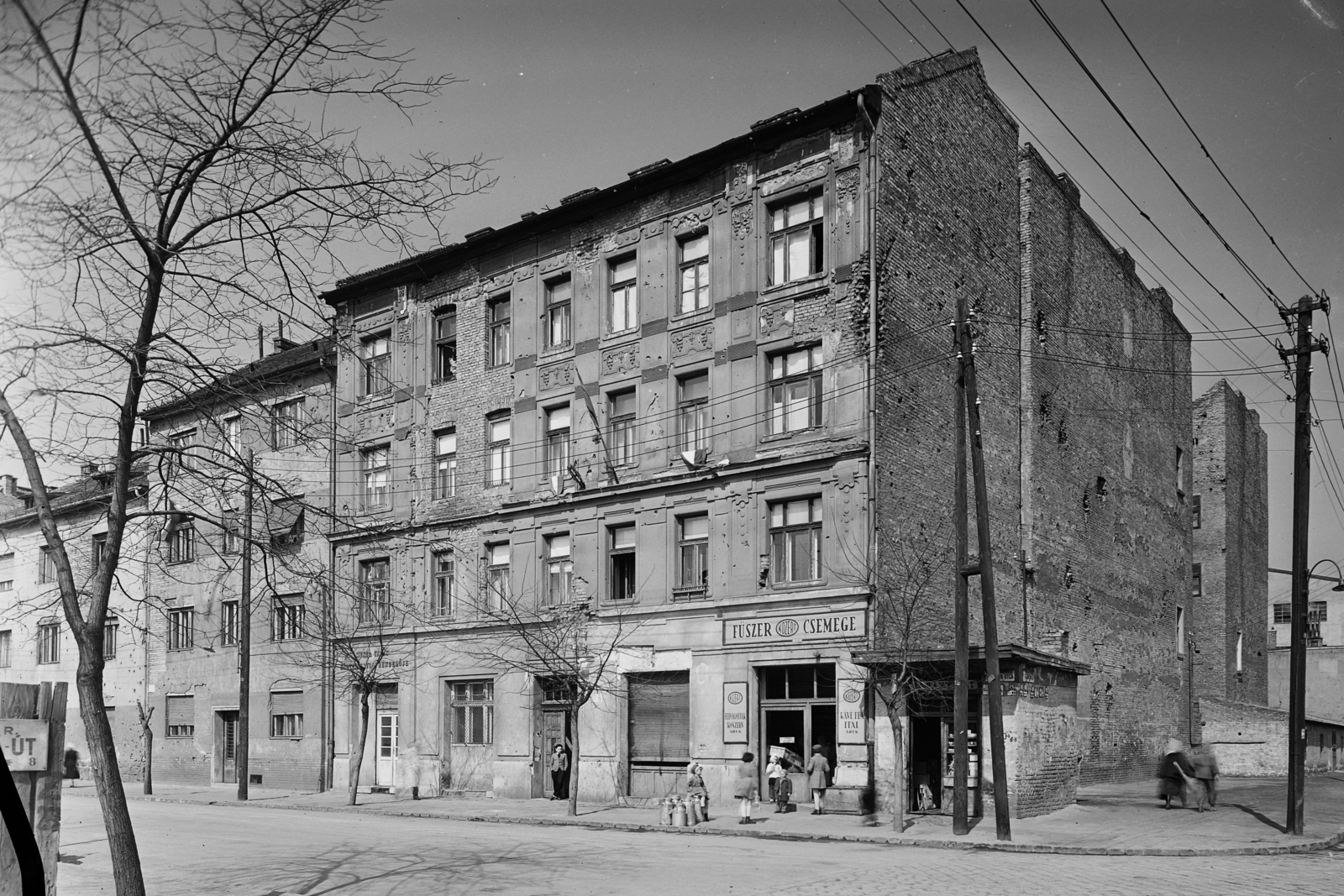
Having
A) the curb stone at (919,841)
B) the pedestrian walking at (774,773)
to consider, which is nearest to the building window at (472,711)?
the curb stone at (919,841)

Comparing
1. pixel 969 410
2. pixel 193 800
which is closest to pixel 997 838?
pixel 969 410

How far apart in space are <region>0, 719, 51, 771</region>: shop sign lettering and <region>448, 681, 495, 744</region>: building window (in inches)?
1019

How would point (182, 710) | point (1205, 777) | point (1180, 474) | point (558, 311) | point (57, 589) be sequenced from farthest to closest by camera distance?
point (1180, 474) < point (182, 710) < point (558, 311) < point (1205, 777) < point (57, 589)

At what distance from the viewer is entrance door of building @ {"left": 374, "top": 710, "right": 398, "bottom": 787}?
120ft

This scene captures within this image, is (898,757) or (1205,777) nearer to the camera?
(898,757)

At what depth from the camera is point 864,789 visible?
25.7m

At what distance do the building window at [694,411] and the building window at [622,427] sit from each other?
1.52 metres

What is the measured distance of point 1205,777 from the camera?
2719 cm

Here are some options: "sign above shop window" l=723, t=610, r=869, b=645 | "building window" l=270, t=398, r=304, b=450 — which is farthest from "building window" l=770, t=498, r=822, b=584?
"building window" l=270, t=398, r=304, b=450

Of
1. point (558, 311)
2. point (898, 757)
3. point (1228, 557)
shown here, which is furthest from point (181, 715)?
point (1228, 557)

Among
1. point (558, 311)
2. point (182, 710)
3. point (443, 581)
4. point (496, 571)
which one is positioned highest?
point (558, 311)

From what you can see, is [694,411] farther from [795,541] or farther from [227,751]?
[227,751]

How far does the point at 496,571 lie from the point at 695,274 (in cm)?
998

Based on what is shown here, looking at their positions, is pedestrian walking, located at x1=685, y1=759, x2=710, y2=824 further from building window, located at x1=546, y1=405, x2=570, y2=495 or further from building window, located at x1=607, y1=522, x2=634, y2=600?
building window, located at x1=546, y1=405, x2=570, y2=495
